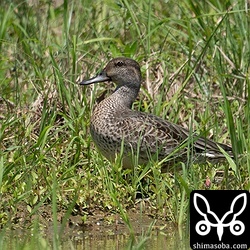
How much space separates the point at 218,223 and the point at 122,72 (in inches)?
80.8

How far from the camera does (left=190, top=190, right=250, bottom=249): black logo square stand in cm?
606

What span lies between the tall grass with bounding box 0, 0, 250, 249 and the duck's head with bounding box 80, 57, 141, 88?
180 mm

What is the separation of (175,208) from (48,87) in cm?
190

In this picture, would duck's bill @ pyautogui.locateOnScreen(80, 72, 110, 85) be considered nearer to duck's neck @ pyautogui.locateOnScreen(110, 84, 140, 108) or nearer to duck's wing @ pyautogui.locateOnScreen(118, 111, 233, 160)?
duck's neck @ pyautogui.locateOnScreen(110, 84, 140, 108)

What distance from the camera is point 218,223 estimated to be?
617 centimetres

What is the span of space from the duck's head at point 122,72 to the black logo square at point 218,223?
1.64 m

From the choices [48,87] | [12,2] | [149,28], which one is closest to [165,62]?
[149,28]

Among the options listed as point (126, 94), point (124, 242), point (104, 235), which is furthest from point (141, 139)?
point (124, 242)

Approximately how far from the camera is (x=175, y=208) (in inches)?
256

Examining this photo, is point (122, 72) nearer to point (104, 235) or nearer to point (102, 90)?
point (102, 90)

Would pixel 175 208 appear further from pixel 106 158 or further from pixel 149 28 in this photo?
pixel 149 28

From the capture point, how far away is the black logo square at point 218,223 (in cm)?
606

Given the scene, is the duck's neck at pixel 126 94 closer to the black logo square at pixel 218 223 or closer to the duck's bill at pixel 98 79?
the duck's bill at pixel 98 79


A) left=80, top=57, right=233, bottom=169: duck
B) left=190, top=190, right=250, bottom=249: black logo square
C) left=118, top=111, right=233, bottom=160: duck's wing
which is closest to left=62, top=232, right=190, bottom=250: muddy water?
left=190, top=190, right=250, bottom=249: black logo square
